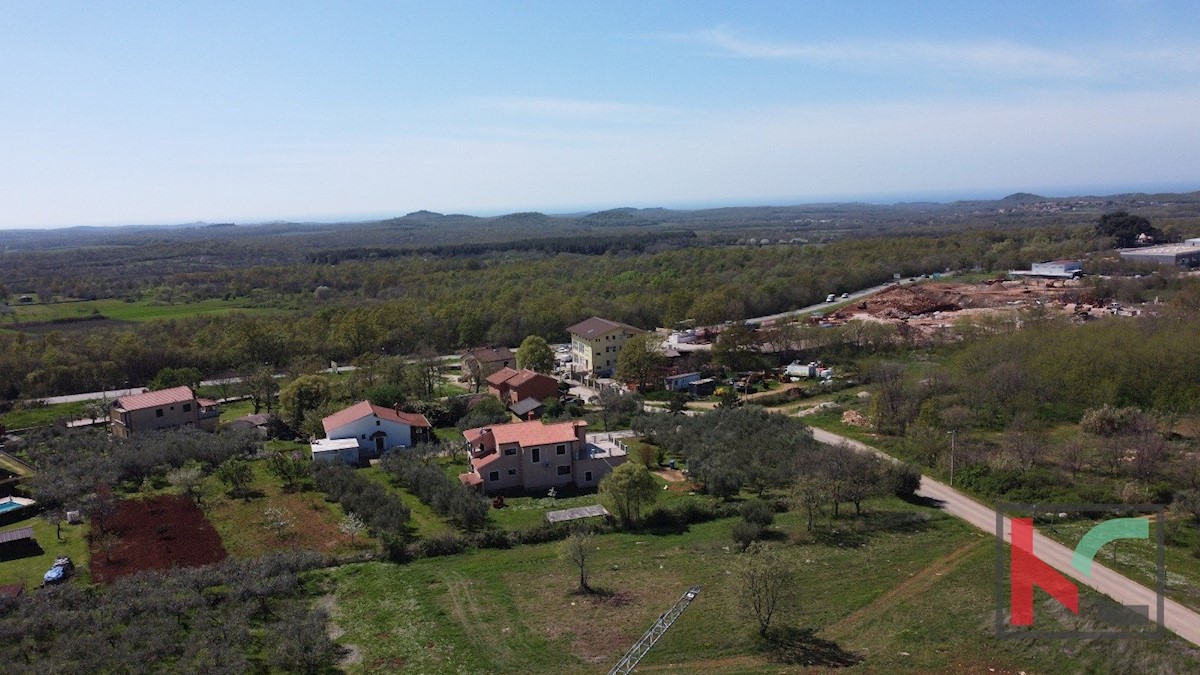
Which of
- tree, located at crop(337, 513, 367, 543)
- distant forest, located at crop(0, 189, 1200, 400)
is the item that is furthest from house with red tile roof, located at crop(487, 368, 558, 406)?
tree, located at crop(337, 513, 367, 543)

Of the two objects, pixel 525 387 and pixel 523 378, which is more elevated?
pixel 523 378

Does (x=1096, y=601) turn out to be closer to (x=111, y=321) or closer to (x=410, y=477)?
(x=410, y=477)

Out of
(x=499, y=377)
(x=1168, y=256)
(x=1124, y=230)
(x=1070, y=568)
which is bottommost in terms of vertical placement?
(x=1070, y=568)

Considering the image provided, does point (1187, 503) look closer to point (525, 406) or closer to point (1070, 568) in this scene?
point (1070, 568)

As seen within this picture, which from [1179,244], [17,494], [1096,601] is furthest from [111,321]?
[1179,244]

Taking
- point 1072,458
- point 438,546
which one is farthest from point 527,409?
point 1072,458

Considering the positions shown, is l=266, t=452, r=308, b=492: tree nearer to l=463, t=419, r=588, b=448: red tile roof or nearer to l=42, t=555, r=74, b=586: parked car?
l=463, t=419, r=588, b=448: red tile roof

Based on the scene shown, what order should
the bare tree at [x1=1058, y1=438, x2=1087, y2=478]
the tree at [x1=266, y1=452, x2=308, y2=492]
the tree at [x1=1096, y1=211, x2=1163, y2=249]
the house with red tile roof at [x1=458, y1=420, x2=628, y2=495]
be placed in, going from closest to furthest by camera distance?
the bare tree at [x1=1058, y1=438, x2=1087, y2=478] → the house with red tile roof at [x1=458, y1=420, x2=628, y2=495] → the tree at [x1=266, y1=452, x2=308, y2=492] → the tree at [x1=1096, y1=211, x2=1163, y2=249]
